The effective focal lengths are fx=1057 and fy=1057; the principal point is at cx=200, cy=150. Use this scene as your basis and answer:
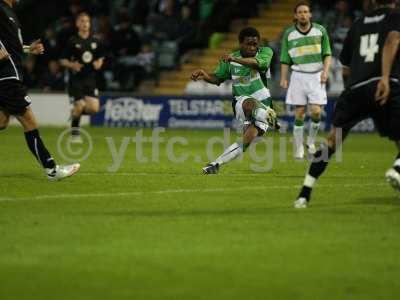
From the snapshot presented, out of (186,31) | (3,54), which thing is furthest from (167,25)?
(3,54)

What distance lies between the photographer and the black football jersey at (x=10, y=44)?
12500 millimetres

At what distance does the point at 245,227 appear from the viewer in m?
9.30

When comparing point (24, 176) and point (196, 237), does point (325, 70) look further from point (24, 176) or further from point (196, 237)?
point (196, 237)

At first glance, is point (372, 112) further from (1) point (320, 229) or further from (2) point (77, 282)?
(2) point (77, 282)

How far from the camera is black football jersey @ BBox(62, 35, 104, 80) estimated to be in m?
21.1

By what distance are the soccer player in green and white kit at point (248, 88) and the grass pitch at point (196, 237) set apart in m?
Result: 0.55

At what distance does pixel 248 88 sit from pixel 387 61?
4415 mm

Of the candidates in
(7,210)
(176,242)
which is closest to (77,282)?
Answer: (176,242)

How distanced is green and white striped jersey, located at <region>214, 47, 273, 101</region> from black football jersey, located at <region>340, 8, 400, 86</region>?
11.9 ft

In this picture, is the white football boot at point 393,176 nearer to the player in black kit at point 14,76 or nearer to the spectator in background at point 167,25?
the player in black kit at point 14,76

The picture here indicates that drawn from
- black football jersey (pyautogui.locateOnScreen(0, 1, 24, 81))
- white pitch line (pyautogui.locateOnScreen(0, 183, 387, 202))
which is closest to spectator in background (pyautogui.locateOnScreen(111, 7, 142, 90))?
black football jersey (pyautogui.locateOnScreen(0, 1, 24, 81))

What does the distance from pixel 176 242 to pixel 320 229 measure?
1.39 metres

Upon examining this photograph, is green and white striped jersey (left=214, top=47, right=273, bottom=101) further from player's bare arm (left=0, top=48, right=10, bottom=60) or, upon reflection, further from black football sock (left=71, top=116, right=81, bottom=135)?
black football sock (left=71, top=116, right=81, bottom=135)

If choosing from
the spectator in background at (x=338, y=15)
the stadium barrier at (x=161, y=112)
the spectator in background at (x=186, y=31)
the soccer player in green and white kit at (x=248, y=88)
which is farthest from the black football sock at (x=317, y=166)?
the spectator in background at (x=186, y=31)
